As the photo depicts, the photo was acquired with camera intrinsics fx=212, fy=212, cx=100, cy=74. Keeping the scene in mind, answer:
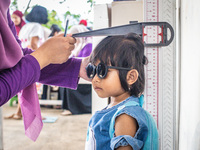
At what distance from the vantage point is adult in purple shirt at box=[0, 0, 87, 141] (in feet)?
2.27

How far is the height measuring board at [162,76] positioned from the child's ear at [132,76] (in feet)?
0.39

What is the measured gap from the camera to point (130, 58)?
875 mm

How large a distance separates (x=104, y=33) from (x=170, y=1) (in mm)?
375

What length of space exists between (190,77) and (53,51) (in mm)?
530

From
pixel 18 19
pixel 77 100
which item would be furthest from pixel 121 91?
pixel 18 19

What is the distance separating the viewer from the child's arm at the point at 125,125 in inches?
30.2

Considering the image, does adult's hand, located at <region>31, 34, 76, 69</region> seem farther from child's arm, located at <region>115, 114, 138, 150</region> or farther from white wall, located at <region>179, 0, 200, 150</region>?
white wall, located at <region>179, 0, 200, 150</region>

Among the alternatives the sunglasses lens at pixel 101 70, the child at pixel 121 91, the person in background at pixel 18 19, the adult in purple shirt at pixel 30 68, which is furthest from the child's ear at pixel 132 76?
the person in background at pixel 18 19

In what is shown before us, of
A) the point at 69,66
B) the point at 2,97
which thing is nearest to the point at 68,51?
the point at 69,66

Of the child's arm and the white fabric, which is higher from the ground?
the white fabric

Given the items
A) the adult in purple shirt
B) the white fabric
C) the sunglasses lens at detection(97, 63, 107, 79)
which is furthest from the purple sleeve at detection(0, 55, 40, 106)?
the white fabric

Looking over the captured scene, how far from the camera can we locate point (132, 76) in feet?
2.91

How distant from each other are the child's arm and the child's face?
5.2 inches

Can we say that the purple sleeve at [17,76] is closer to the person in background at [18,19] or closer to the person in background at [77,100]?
the person in background at [77,100]
